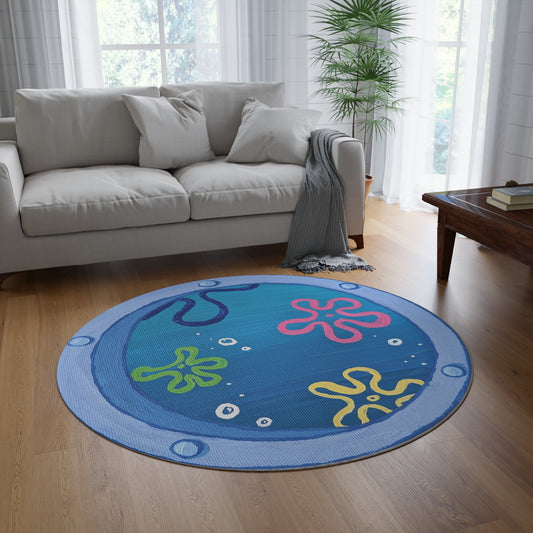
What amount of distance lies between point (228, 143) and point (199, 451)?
232 centimetres

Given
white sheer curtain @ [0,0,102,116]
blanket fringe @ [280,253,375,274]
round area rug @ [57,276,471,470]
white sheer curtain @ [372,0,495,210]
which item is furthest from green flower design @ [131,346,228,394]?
white sheer curtain @ [0,0,102,116]

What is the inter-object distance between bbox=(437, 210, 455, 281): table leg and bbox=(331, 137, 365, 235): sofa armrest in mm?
506

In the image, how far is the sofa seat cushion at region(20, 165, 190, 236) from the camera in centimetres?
284

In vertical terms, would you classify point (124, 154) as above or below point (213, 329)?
above

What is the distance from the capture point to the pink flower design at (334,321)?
246 cm

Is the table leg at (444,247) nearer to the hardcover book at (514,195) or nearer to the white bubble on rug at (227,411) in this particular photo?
the hardcover book at (514,195)

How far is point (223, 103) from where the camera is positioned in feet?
12.0

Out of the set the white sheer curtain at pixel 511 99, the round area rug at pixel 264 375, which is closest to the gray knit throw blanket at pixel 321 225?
the round area rug at pixel 264 375

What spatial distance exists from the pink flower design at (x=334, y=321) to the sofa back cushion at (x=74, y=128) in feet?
4.87

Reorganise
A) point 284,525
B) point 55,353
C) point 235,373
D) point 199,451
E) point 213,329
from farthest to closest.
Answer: point 213,329
point 55,353
point 235,373
point 199,451
point 284,525

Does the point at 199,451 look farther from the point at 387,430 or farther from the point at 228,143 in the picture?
the point at 228,143

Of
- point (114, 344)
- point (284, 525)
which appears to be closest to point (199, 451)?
point (284, 525)

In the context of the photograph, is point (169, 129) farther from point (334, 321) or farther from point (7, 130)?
point (334, 321)

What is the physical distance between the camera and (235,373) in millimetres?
2158
